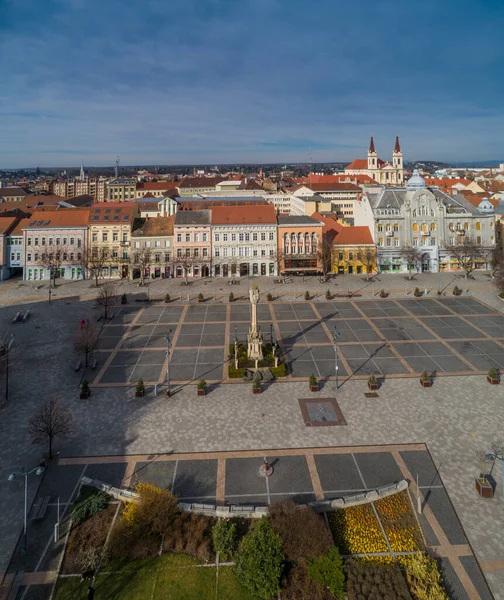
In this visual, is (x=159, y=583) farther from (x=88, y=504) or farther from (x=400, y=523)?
(x=400, y=523)

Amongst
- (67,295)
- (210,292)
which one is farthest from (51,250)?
(210,292)

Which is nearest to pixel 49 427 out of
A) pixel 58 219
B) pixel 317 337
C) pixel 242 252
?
pixel 317 337

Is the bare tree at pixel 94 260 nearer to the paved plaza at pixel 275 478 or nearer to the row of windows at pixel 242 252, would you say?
the row of windows at pixel 242 252

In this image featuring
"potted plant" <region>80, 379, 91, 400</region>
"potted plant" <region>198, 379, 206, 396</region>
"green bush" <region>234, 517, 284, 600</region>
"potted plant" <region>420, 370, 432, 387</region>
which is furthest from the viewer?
"potted plant" <region>420, 370, 432, 387</region>

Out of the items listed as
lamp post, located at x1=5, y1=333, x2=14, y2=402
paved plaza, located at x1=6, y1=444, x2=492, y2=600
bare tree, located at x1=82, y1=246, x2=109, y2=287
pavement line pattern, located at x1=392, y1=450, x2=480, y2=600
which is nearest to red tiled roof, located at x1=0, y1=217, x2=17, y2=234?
bare tree, located at x1=82, y1=246, x2=109, y2=287

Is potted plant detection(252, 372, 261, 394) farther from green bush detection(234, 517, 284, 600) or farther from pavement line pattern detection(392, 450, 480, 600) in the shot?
green bush detection(234, 517, 284, 600)

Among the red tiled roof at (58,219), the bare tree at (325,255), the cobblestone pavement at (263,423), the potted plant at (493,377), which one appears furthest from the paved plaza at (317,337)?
the red tiled roof at (58,219)

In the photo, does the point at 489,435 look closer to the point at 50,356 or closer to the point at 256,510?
the point at 256,510
